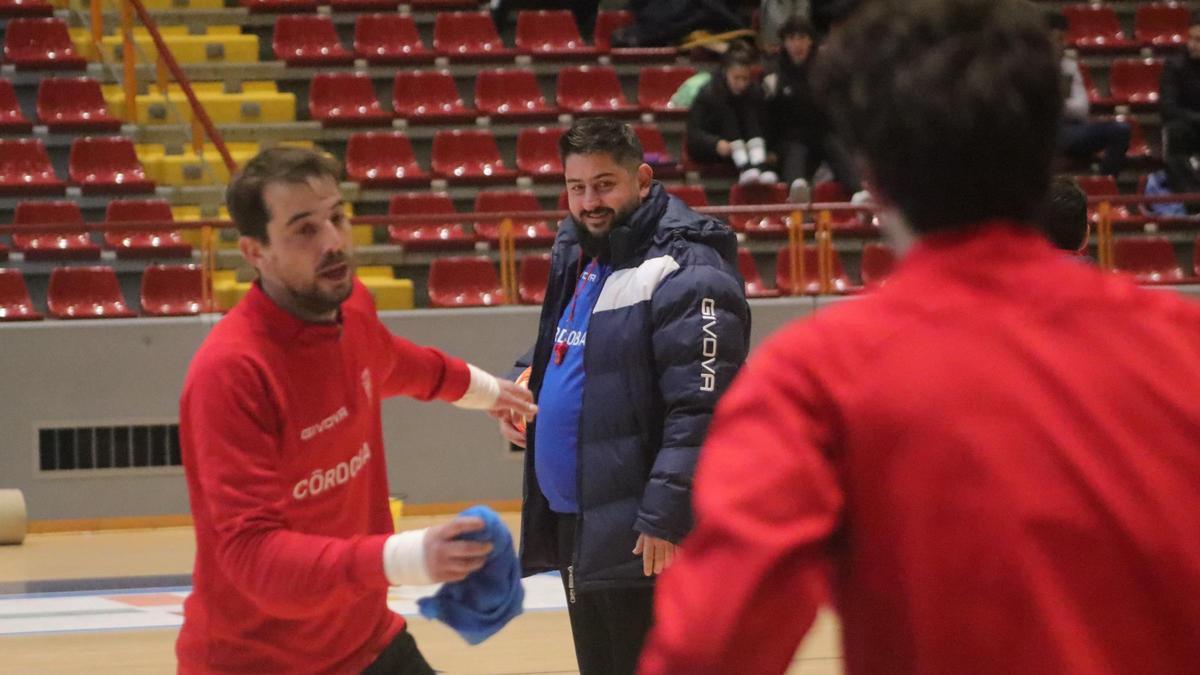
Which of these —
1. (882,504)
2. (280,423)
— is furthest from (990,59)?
(280,423)

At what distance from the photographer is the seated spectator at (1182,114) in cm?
1148

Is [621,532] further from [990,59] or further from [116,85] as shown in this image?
[116,85]

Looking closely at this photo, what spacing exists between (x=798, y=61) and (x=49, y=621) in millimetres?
7077

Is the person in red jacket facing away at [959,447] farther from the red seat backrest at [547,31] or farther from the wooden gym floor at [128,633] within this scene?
the red seat backrest at [547,31]

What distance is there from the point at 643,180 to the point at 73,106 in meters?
9.07

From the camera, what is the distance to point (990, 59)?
1255 mm

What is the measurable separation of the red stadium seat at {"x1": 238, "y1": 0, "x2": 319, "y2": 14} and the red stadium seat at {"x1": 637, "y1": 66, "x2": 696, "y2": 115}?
9.48 feet

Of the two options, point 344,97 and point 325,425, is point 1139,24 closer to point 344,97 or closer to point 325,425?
point 344,97

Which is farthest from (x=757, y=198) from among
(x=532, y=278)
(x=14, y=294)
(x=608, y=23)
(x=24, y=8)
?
(x=24, y=8)

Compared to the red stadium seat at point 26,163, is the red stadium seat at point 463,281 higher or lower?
lower

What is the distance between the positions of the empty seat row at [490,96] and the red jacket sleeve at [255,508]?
9.83m

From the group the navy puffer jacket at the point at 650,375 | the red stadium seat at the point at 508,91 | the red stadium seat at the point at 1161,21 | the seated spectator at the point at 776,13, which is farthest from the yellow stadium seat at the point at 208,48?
the navy puffer jacket at the point at 650,375

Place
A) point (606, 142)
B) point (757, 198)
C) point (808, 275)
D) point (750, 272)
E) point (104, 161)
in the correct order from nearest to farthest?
point (606, 142), point (808, 275), point (750, 272), point (757, 198), point (104, 161)

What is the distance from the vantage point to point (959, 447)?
1.24 meters
